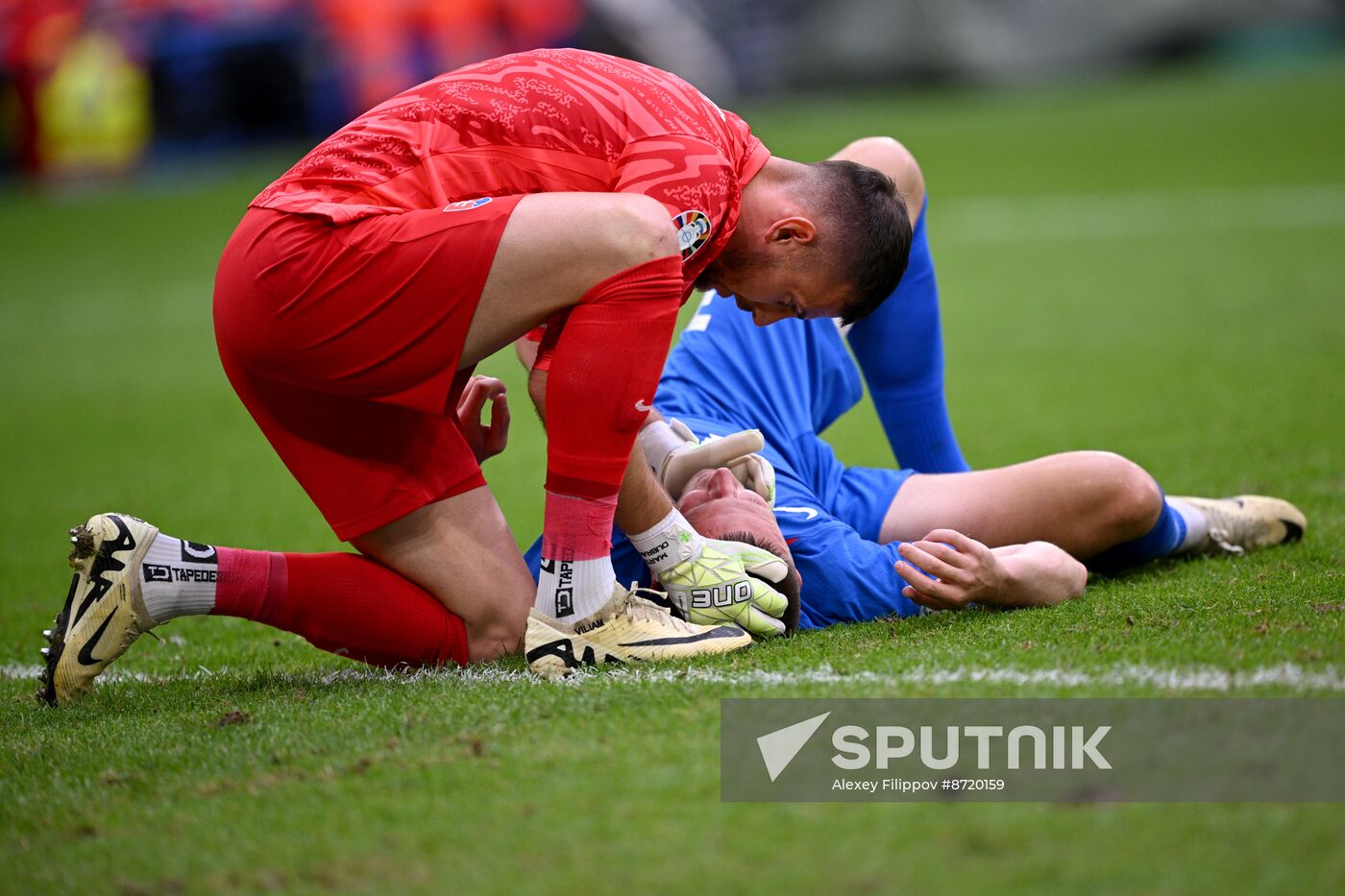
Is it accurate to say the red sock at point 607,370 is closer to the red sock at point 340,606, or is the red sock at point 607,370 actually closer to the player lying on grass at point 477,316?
the player lying on grass at point 477,316

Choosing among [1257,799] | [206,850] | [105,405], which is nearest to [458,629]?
[206,850]

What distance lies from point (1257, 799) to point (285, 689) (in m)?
1.65

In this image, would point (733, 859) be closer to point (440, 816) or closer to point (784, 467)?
point (440, 816)

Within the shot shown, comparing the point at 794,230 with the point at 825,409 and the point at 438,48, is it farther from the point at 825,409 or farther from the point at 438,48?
the point at 438,48

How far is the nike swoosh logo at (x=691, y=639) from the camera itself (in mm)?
2477

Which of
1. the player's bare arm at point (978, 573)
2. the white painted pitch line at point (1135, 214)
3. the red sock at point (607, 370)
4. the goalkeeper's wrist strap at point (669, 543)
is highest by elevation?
the red sock at point (607, 370)

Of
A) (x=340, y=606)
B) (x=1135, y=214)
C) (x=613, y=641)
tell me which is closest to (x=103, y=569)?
(x=340, y=606)

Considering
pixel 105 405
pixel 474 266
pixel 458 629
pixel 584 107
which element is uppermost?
pixel 584 107

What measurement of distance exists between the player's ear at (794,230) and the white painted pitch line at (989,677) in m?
0.76

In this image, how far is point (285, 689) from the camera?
2.59m

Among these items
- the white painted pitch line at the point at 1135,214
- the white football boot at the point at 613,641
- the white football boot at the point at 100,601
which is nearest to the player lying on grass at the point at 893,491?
the white football boot at the point at 613,641

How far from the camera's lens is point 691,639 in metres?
2.49

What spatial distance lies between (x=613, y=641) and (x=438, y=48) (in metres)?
12.0

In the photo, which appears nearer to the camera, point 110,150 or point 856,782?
point 856,782
